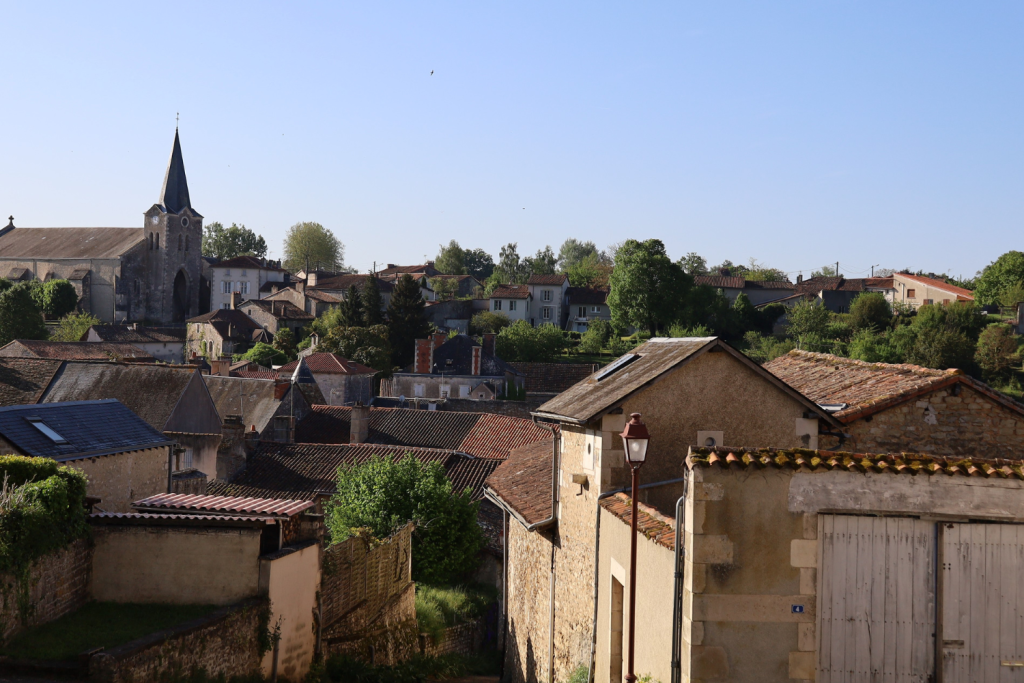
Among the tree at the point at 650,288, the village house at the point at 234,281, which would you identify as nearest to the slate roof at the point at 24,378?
the tree at the point at 650,288

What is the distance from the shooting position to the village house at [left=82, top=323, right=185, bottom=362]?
76438 millimetres

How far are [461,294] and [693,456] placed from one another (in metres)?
98.8

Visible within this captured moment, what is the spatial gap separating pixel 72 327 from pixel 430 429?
5539 centimetres

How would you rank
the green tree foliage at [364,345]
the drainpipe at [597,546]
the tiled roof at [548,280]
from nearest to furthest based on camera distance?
the drainpipe at [597,546] → the green tree foliage at [364,345] → the tiled roof at [548,280]

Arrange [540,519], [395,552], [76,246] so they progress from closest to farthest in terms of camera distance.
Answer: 1. [540,519]
2. [395,552]
3. [76,246]

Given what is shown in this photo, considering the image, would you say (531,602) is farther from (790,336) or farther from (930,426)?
(790,336)

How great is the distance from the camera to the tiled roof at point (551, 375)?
60.3 meters

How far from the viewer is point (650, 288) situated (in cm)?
8025

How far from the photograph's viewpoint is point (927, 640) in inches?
291

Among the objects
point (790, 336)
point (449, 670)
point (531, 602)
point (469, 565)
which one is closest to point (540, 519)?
point (531, 602)

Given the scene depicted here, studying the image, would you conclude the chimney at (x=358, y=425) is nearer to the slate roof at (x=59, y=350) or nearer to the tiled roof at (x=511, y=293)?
the slate roof at (x=59, y=350)

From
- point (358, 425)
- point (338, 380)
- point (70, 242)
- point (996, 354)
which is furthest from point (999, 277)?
point (70, 242)

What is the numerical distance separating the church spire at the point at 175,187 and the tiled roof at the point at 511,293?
32.9 m

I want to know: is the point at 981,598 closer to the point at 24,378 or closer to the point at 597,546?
the point at 597,546
